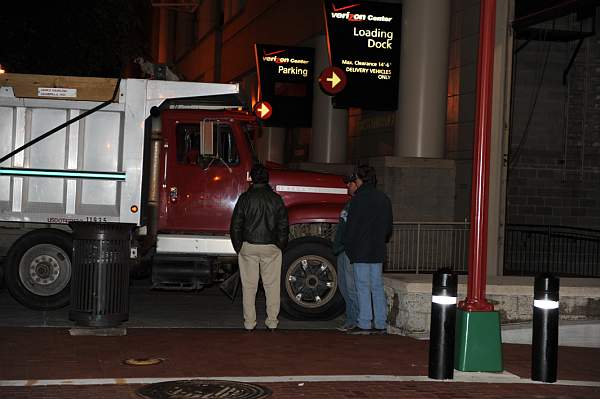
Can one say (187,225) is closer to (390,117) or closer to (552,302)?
(552,302)

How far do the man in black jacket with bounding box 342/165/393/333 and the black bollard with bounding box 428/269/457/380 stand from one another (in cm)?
256

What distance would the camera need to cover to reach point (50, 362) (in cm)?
852

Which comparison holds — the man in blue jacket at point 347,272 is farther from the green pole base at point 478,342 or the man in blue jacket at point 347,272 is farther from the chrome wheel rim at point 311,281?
the green pole base at point 478,342

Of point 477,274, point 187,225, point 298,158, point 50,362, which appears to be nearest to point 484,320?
point 477,274

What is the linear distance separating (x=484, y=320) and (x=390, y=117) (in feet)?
50.6

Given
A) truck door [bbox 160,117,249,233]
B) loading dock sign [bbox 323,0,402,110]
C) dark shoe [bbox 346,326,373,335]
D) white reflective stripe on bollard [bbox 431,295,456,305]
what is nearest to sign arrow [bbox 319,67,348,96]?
loading dock sign [bbox 323,0,402,110]

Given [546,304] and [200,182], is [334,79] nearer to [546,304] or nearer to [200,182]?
[200,182]

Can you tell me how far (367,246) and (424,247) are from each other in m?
7.57

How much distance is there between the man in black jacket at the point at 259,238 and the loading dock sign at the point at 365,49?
7611 millimetres

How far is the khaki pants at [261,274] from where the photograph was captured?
424 inches

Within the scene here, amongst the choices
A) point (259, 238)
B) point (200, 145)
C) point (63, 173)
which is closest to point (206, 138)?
point (200, 145)

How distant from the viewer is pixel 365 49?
60.7 feet

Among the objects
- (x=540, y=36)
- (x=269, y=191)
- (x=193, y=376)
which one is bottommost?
(x=193, y=376)

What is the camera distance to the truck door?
12.1 metres
